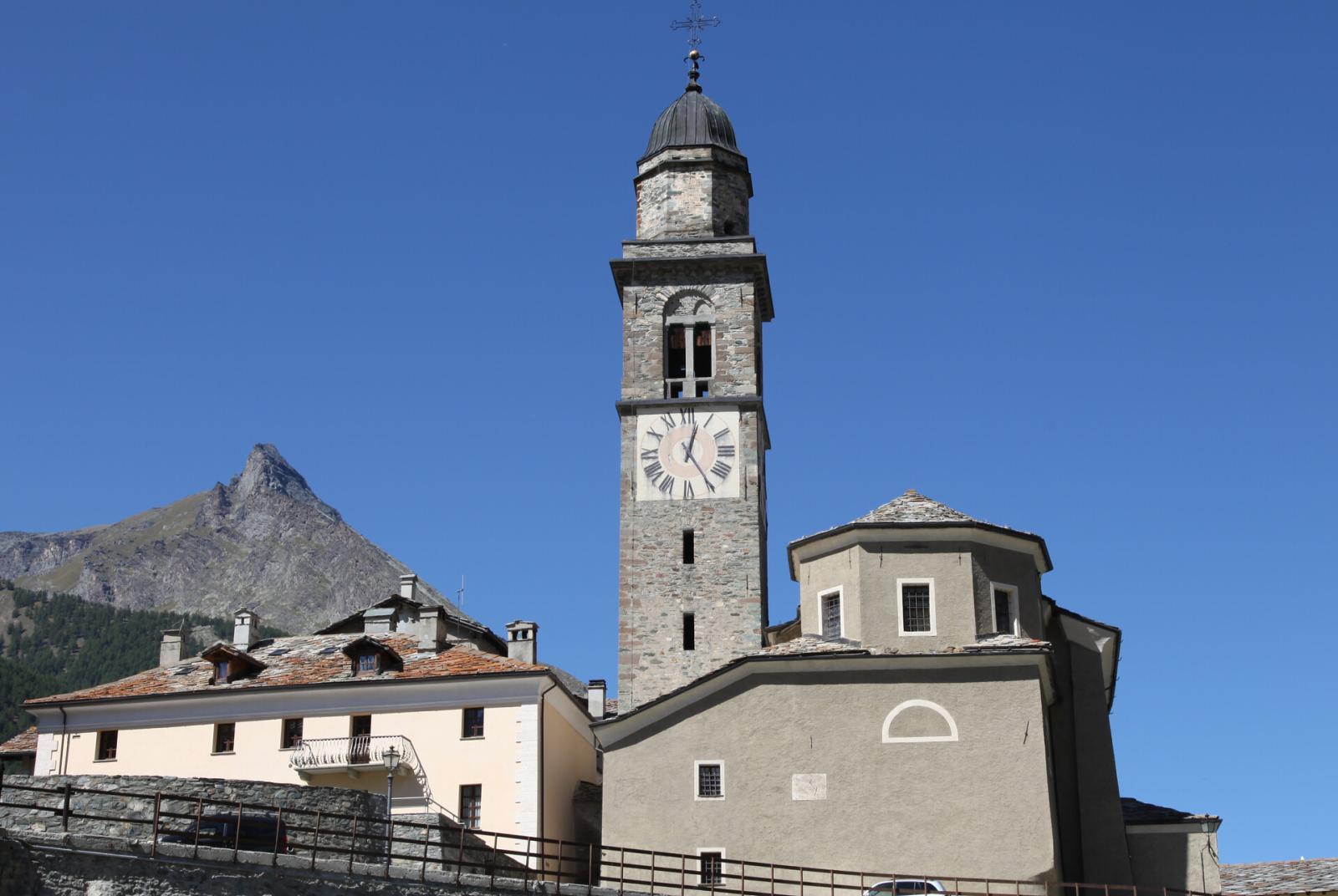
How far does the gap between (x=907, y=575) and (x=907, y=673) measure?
2461mm

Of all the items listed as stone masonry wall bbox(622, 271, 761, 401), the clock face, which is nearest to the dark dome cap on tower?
stone masonry wall bbox(622, 271, 761, 401)

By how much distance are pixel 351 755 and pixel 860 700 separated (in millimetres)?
14774

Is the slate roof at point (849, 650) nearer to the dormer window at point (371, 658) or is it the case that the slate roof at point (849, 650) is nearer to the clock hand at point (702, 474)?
the clock hand at point (702, 474)

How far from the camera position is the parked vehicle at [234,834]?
3030 cm

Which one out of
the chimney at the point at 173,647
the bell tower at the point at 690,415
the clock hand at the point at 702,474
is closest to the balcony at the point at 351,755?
the bell tower at the point at 690,415

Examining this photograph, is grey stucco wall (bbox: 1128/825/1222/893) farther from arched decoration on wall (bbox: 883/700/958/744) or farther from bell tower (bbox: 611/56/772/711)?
→ bell tower (bbox: 611/56/772/711)

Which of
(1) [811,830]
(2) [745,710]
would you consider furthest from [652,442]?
(1) [811,830]

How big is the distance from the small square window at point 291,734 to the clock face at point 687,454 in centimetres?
1096

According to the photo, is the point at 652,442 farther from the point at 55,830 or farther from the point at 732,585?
the point at 55,830

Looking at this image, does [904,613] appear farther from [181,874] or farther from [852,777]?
[181,874]

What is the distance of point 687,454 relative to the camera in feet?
152

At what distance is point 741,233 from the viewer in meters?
49.9

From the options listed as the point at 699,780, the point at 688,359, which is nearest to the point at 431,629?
the point at 688,359

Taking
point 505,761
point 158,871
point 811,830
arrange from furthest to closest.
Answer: point 505,761
point 811,830
point 158,871
